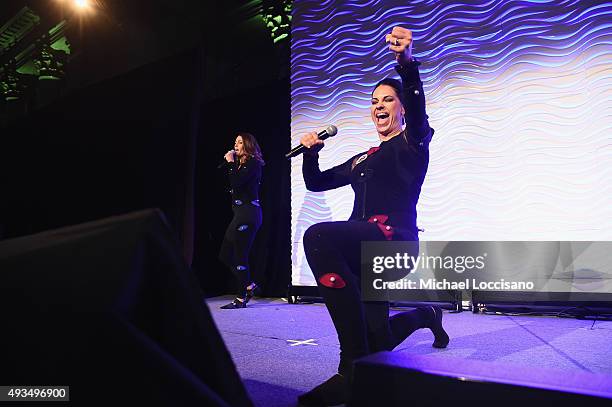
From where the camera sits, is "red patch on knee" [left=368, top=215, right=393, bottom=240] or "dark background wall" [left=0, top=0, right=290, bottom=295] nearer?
"red patch on knee" [left=368, top=215, right=393, bottom=240]

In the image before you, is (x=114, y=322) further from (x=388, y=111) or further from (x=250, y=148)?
(x=250, y=148)

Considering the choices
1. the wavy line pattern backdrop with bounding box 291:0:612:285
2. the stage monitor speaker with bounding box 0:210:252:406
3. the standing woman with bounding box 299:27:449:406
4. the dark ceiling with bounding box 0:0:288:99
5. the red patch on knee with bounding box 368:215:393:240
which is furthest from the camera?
the dark ceiling with bounding box 0:0:288:99

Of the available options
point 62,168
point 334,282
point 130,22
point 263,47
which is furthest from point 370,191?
point 62,168

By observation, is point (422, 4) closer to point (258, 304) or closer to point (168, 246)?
point (258, 304)

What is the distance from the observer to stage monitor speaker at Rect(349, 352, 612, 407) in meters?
0.53

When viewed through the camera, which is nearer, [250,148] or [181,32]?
[250,148]

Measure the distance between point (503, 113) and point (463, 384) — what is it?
3367 millimetres

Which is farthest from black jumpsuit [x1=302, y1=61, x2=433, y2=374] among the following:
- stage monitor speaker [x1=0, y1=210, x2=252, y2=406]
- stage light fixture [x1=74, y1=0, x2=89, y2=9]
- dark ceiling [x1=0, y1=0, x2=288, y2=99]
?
stage light fixture [x1=74, y1=0, x2=89, y2=9]

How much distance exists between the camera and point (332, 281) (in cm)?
144

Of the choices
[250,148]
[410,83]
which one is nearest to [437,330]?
[410,83]

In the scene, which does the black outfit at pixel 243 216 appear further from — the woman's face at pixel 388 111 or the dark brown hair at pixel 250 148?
the woman's face at pixel 388 111

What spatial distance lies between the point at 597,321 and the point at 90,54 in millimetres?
7348

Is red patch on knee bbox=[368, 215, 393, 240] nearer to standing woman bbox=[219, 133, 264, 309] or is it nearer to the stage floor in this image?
the stage floor

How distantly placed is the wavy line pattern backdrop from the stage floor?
791 millimetres
